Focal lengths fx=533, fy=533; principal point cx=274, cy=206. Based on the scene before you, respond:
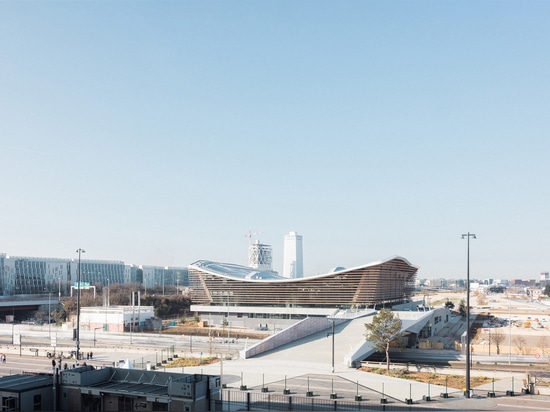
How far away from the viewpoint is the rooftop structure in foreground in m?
76.8

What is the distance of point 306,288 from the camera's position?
78938 millimetres

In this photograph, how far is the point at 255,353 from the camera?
44594 mm

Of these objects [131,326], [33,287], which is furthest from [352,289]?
[33,287]

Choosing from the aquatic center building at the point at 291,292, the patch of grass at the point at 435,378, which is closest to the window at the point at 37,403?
the patch of grass at the point at 435,378

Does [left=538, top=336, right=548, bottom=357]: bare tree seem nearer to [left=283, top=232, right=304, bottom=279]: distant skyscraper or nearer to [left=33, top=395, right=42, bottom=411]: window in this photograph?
[left=33, top=395, right=42, bottom=411]: window

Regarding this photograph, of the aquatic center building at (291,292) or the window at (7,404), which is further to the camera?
the aquatic center building at (291,292)

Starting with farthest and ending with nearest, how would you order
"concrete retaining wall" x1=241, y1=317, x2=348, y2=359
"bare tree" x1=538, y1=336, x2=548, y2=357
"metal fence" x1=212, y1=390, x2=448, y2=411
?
"bare tree" x1=538, y1=336, x2=548, y2=357, "concrete retaining wall" x1=241, y1=317, x2=348, y2=359, "metal fence" x1=212, y1=390, x2=448, y2=411

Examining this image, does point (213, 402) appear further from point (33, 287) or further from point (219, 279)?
point (33, 287)

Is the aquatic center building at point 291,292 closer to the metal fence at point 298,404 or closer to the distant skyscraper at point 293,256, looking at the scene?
the metal fence at point 298,404

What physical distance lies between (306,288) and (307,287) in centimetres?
22

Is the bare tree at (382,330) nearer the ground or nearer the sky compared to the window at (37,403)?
nearer the ground

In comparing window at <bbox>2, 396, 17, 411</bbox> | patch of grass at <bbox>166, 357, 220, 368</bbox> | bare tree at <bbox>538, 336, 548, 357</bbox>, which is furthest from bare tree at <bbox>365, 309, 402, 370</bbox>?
window at <bbox>2, 396, 17, 411</bbox>

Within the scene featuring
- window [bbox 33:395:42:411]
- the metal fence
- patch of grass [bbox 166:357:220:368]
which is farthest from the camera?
patch of grass [bbox 166:357:220:368]

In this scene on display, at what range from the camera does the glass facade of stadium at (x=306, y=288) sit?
76.8 meters
